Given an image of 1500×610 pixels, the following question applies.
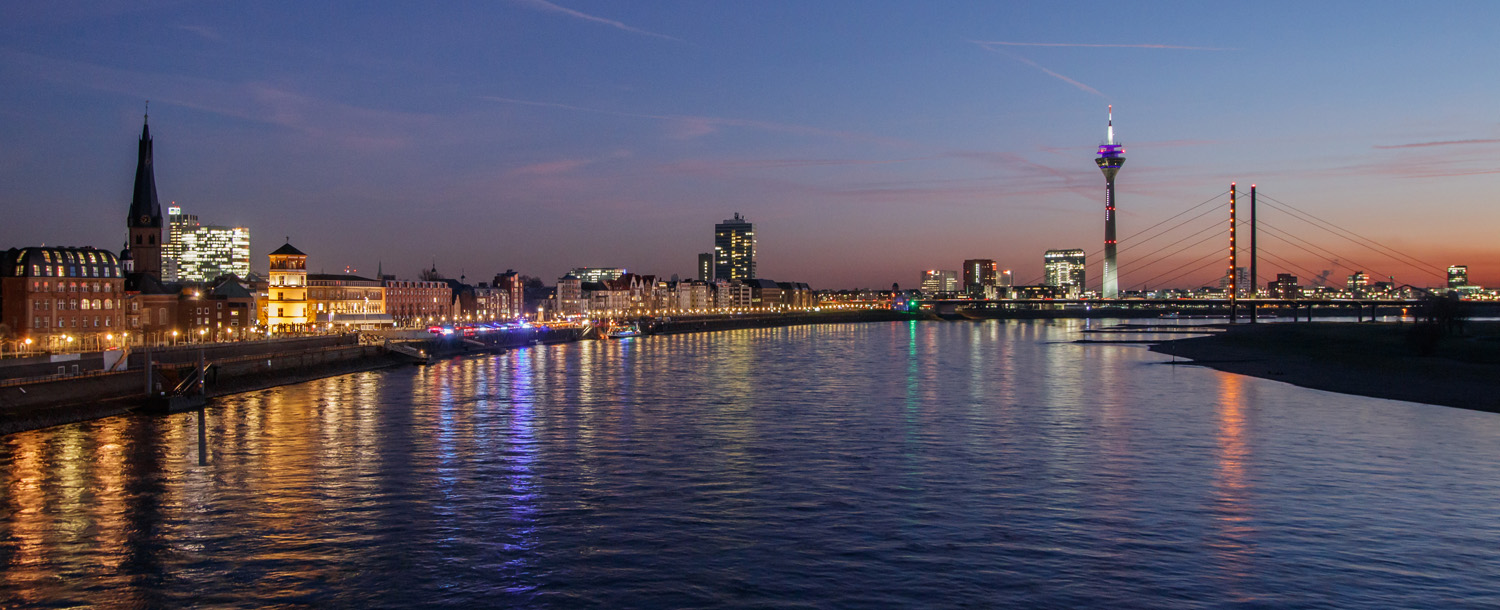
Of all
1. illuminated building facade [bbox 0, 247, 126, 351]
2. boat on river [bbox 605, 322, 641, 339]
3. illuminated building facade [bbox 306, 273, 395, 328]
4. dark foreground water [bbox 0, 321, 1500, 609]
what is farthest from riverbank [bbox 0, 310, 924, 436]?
boat on river [bbox 605, 322, 641, 339]

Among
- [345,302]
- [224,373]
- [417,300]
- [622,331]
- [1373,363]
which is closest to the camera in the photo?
[224,373]

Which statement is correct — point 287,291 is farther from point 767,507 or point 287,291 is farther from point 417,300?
point 767,507

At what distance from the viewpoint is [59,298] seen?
7531 centimetres

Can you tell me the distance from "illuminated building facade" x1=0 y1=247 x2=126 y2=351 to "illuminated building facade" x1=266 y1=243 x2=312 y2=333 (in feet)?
118

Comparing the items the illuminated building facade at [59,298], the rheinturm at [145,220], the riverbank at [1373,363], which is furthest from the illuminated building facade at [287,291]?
the riverbank at [1373,363]

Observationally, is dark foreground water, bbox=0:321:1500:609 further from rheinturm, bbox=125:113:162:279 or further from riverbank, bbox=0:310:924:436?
rheinturm, bbox=125:113:162:279

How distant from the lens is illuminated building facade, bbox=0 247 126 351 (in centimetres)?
7262

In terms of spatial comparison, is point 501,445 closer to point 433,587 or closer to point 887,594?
point 433,587

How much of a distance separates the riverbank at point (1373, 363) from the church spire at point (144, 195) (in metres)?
105

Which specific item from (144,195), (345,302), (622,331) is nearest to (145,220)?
(144,195)

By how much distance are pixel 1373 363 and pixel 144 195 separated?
116m

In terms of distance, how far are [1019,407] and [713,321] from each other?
150611 millimetres

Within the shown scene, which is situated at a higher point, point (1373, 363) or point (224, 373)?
point (224, 373)

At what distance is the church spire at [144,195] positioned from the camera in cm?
10488
